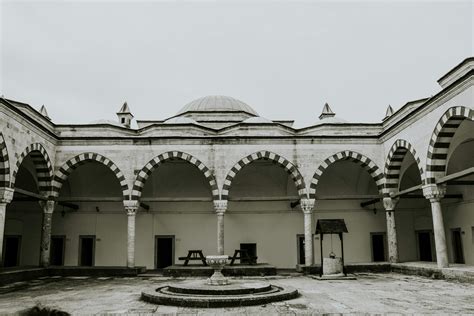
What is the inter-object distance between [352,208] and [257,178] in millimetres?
4002

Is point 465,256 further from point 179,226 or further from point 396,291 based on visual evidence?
point 179,226

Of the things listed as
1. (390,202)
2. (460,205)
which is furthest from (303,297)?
(460,205)

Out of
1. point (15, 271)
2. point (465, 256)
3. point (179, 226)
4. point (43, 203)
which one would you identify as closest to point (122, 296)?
point (15, 271)

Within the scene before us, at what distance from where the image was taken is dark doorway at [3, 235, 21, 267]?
16.1m

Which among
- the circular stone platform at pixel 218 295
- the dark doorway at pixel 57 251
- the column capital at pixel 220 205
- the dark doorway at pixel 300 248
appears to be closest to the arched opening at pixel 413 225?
the dark doorway at pixel 300 248

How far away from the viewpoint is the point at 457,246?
48.8 ft

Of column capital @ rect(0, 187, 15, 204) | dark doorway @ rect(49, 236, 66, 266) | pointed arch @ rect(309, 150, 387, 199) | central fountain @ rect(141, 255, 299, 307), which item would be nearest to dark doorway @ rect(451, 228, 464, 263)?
pointed arch @ rect(309, 150, 387, 199)

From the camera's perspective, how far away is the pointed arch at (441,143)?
10.8 metres

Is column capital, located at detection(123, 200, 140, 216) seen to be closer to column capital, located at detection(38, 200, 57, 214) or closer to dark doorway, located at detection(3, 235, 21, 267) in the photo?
column capital, located at detection(38, 200, 57, 214)

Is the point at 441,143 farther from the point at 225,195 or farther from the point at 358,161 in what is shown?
the point at 225,195

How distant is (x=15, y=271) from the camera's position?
11773 mm

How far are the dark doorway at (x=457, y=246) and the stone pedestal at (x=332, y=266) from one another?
536cm

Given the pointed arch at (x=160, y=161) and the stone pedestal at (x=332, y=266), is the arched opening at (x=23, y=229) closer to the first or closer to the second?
the pointed arch at (x=160, y=161)

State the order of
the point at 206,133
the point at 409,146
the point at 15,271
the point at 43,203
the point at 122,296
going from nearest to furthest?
the point at 122,296, the point at 15,271, the point at 409,146, the point at 43,203, the point at 206,133
